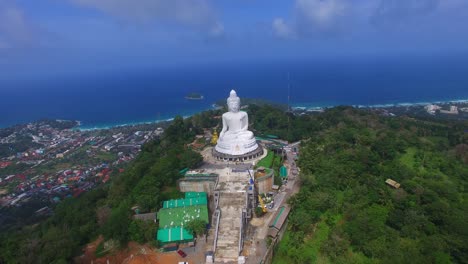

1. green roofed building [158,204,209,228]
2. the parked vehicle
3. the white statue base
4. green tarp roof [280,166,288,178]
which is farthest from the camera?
the white statue base

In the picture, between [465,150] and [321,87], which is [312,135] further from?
[321,87]

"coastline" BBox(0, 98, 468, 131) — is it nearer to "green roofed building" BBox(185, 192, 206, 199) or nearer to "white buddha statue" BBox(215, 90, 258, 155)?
"white buddha statue" BBox(215, 90, 258, 155)

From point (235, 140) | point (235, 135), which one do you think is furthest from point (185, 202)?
point (235, 135)

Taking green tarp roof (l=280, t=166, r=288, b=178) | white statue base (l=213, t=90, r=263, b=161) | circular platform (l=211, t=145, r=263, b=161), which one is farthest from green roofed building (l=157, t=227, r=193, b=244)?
green tarp roof (l=280, t=166, r=288, b=178)

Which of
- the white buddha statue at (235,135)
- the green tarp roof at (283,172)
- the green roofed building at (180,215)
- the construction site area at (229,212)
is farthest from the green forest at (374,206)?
the green roofed building at (180,215)

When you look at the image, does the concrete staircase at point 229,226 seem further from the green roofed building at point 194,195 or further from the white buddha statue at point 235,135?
the white buddha statue at point 235,135
